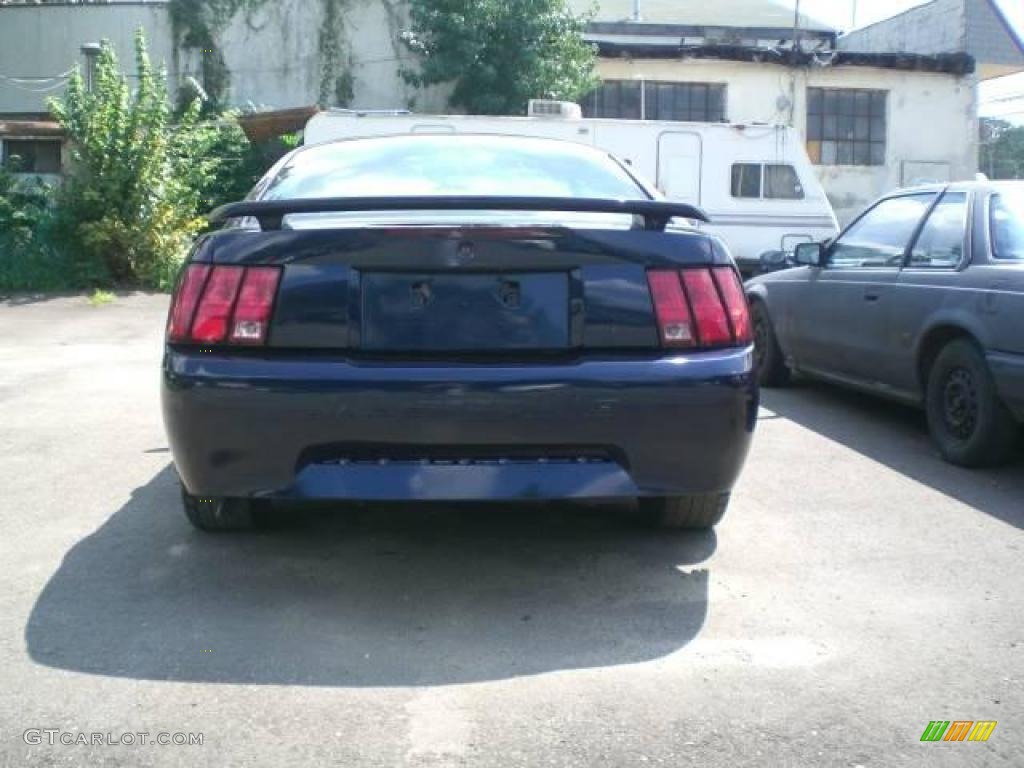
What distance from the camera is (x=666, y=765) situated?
2.61 m

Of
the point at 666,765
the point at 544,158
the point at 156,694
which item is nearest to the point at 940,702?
the point at 666,765

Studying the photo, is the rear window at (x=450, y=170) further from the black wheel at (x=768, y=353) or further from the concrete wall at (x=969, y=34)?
the concrete wall at (x=969, y=34)

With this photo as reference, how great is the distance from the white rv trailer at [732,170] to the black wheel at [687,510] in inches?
408

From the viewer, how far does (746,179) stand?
47.5 feet

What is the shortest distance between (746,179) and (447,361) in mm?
11835

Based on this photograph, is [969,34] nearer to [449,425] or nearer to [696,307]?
[696,307]

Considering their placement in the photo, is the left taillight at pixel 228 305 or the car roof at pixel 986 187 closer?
the left taillight at pixel 228 305

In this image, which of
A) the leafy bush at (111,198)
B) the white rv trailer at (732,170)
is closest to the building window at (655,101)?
the white rv trailer at (732,170)

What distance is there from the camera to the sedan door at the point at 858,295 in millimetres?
6398

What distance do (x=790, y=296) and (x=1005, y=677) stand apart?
4.67 m

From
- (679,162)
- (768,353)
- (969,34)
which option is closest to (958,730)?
(768,353)

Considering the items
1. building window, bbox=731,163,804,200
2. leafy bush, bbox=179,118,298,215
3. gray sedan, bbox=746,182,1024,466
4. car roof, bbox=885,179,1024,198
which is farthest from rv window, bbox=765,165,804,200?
car roof, bbox=885,179,1024,198

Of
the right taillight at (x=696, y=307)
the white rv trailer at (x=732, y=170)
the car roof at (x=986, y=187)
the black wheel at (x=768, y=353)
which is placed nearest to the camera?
the right taillight at (x=696, y=307)

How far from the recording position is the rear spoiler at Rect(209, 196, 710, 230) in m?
3.45
